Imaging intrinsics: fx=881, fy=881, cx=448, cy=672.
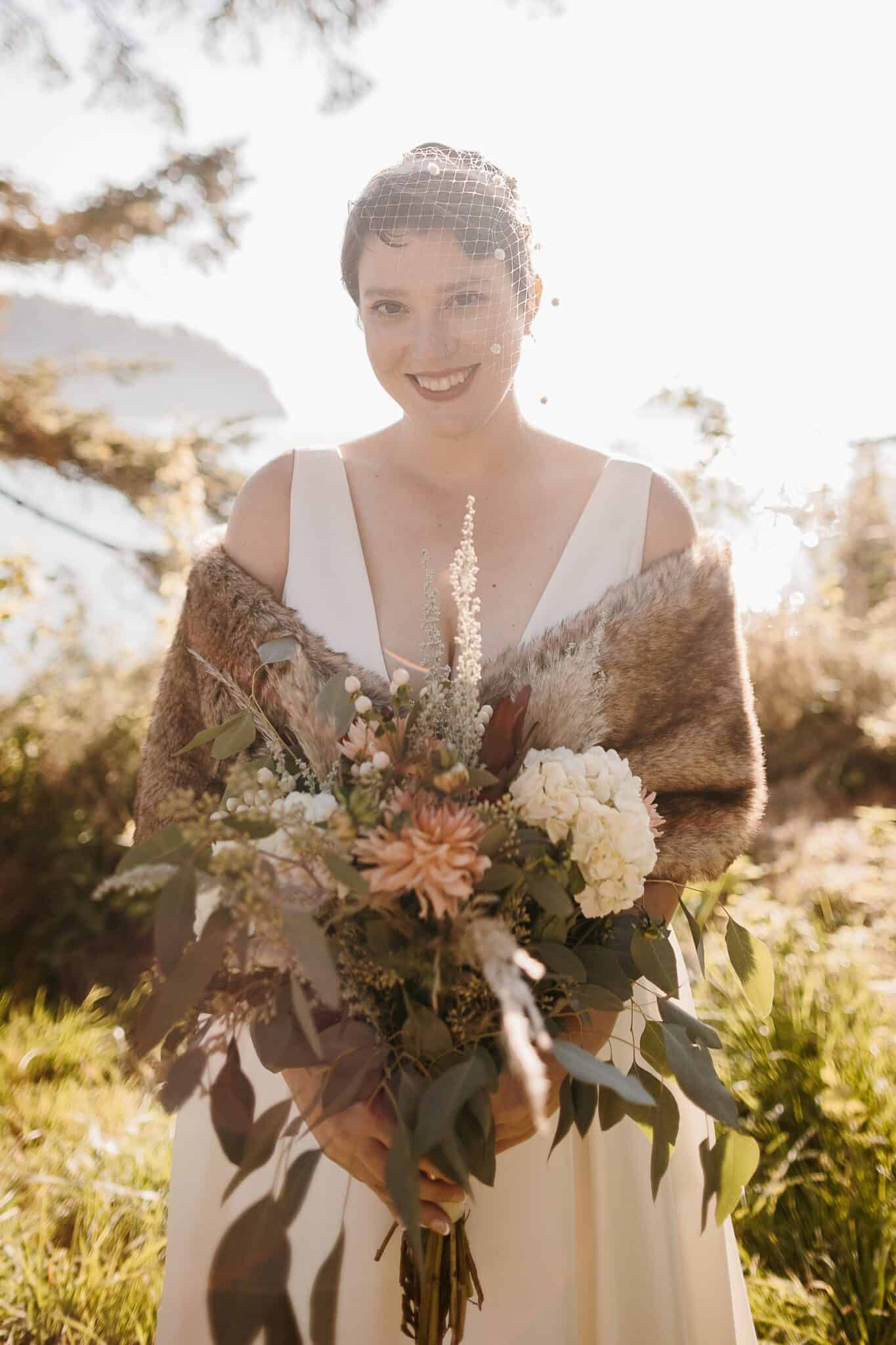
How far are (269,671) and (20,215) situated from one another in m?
3.61

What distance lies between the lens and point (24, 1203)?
2438 mm

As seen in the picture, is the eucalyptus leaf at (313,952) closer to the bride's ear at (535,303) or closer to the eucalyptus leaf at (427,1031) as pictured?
the eucalyptus leaf at (427,1031)

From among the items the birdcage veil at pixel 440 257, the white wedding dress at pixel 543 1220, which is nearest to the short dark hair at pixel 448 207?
the birdcage veil at pixel 440 257

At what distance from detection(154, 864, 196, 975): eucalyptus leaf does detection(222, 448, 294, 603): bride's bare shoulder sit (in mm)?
948

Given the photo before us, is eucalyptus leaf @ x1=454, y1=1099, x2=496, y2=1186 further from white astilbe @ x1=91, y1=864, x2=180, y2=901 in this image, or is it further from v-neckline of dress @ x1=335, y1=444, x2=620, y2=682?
v-neckline of dress @ x1=335, y1=444, x2=620, y2=682

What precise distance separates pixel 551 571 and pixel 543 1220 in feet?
3.95

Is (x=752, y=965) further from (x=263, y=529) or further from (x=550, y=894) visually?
(x=263, y=529)

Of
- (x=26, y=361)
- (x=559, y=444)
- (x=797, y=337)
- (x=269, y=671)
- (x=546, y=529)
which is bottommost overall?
(x=269, y=671)

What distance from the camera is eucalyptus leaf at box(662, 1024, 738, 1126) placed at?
100 cm

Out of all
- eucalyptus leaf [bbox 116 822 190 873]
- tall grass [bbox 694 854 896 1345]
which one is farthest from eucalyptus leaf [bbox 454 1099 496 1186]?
tall grass [bbox 694 854 896 1345]

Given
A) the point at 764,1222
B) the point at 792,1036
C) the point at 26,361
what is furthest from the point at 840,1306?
the point at 26,361

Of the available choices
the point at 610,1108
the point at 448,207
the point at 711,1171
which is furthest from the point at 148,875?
the point at 448,207

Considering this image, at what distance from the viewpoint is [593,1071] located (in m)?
0.87

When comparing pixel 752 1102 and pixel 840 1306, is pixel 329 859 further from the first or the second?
pixel 752 1102
